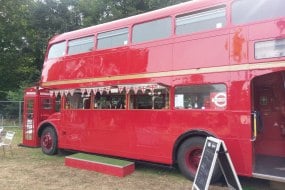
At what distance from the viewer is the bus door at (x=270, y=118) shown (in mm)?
7957

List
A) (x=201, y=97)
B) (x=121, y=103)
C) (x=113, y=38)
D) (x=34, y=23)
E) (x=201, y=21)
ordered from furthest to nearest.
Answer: (x=34, y=23)
(x=113, y=38)
(x=121, y=103)
(x=201, y=21)
(x=201, y=97)

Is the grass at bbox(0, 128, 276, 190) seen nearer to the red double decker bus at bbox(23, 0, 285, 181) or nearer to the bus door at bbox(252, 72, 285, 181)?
the red double decker bus at bbox(23, 0, 285, 181)

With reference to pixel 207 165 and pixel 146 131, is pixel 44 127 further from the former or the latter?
pixel 207 165

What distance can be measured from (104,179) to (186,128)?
6.97 feet

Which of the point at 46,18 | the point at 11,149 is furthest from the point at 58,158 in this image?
the point at 46,18

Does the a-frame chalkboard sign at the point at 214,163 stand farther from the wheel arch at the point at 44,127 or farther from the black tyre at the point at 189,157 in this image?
the wheel arch at the point at 44,127

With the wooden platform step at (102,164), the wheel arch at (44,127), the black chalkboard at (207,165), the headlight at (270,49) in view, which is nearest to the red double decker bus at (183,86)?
the headlight at (270,49)

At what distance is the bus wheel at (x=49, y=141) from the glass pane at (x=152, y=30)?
4384mm

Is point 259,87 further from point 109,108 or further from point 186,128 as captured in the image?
point 109,108

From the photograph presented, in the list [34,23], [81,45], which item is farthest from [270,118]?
[34,23]

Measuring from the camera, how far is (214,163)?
6363 mm

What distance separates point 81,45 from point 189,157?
4.73 meters

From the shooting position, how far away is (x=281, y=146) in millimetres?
7992

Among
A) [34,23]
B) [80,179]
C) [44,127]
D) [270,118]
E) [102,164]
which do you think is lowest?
[80,179]
